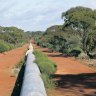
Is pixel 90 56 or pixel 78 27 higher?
pixel 78 27

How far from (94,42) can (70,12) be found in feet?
53.6

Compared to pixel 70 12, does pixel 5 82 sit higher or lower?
lower

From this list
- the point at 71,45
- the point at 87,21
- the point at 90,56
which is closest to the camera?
the point at 90,56

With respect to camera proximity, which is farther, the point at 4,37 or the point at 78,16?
the point at 4,37

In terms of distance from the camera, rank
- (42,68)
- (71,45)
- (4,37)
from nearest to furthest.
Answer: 1. (42,68)
2. (71,45)
3. (4,37)

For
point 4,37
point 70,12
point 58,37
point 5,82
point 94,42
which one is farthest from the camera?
point 4,37

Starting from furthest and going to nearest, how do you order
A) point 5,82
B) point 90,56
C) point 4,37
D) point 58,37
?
point 4,37
point 58,37
point 90,56
point 5,82

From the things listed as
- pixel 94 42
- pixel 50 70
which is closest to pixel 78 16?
pixel 94 42

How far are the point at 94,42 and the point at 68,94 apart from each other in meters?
22.9

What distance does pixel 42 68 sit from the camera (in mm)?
20750

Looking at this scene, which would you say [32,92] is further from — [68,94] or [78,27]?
[78,27]

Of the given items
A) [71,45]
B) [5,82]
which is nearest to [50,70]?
[5,82]

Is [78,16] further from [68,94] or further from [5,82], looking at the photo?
[68,94]

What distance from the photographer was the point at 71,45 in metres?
59.8
